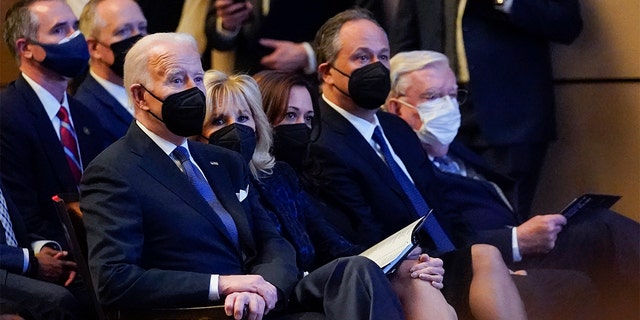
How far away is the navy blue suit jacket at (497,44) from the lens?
523 cm

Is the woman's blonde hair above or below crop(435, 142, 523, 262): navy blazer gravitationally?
above

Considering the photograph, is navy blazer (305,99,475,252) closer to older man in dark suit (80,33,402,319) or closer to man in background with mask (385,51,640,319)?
man in background with mask (385,51,640,319)

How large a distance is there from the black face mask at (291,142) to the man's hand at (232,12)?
3.07 feet

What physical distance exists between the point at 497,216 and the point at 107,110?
147 cm

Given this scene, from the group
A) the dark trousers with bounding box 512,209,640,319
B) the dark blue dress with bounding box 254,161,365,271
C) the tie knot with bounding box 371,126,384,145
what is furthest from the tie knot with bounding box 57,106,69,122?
the dark trousers with bounding box 512,209,640,319

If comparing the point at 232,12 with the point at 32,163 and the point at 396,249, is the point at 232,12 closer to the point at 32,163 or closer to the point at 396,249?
the point at 32,163

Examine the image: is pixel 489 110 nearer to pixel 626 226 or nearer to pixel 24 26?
pixel 626 226

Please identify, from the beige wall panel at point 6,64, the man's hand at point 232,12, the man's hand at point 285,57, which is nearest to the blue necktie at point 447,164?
the man's hand at point 285,57

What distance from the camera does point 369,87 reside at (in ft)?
14.2

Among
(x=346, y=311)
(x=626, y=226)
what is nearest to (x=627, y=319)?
(x=626, y=226)

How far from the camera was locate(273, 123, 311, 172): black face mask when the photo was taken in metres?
4.11

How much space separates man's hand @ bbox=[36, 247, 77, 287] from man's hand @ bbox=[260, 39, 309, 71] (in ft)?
4.56

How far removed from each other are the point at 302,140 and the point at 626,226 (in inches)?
53.8

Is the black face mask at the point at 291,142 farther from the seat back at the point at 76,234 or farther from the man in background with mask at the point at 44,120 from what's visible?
the seat back at the point at 76,234
